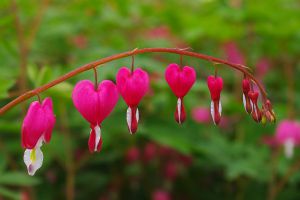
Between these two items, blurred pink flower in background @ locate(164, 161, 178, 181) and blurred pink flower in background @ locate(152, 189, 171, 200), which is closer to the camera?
blurred pink flower in background @ locate(152, 189, 171, 200)

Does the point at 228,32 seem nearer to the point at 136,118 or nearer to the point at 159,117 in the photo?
the point at 159,117

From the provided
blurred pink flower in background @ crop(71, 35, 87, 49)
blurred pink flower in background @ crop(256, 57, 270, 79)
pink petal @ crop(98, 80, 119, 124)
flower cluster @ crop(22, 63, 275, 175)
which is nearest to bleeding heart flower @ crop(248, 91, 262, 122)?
flower cluster @ crop(22, 63, 275, 175)

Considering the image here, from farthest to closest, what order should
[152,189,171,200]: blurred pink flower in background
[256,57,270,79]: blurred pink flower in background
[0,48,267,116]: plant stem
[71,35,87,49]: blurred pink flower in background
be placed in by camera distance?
[256,57,270,79]: blurred pink flower in background < [71,35,87,49]: blurred pink flower in background < [152,189,171,200]: blurred pink flower in background < [0,48,267,116]: plant stem

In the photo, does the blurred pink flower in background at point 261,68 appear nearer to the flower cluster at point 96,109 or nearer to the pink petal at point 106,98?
the flower cluster at point 96,109

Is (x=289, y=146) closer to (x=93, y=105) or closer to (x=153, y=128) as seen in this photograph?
(x=153, y=128)

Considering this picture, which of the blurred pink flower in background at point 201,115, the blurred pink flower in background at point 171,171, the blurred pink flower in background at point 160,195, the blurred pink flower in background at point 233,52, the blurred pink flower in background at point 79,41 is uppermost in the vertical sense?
the blurred pink flower in background at point 79,41

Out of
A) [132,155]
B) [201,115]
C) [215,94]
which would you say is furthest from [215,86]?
[201,115]

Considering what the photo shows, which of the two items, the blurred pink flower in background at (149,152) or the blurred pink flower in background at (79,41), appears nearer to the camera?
the blurred pink flower in background at (149,152)

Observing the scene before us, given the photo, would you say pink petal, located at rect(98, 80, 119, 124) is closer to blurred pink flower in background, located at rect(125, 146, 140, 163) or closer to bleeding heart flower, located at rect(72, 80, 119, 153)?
bleeding heart flower, located at rect(72, 80, 119, 153)

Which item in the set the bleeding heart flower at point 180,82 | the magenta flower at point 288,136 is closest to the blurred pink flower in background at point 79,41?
the magenta flower at point 288,136
